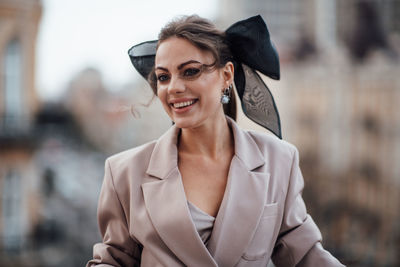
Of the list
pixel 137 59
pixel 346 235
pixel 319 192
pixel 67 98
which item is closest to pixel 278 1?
pixel 319 192

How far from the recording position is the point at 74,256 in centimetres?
1045

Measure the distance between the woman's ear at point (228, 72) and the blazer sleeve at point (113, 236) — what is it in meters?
0.52

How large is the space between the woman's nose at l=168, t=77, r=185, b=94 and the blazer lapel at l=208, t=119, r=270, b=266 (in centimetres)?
33

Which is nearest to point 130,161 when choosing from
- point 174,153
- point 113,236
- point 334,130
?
point 174,153

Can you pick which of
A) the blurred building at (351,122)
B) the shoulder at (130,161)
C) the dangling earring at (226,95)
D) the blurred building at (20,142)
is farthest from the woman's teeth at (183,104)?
the blurred building at (351,122)

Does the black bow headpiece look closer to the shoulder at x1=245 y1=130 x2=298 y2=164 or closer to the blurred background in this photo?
the shoulder at x1=245 y1=130 x2=298 y2=164

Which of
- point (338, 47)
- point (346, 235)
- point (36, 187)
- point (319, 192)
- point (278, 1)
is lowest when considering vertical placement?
point (346, 235)

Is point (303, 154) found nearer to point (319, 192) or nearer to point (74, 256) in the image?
point (319, 192)

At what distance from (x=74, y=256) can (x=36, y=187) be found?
2.53 metres

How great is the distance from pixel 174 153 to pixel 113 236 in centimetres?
35

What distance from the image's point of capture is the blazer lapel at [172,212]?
142 centimetres

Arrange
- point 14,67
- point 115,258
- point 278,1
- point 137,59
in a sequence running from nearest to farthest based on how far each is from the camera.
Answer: point 115,258
point 137,59
point 14,67
point 278,1

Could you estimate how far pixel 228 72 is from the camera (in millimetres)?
1547

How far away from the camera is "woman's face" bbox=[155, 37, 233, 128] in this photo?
1441mm
